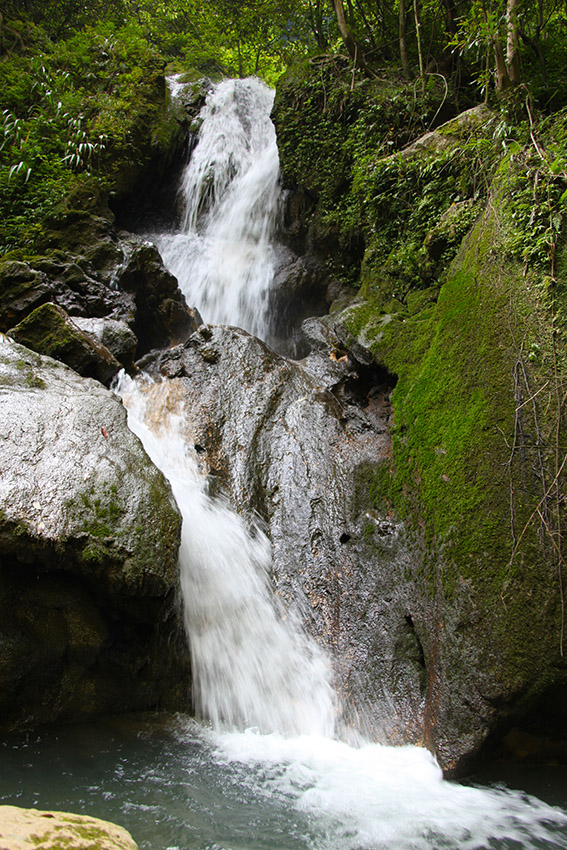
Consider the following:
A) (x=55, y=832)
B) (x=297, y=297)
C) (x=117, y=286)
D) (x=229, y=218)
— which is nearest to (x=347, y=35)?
(x=229, y=218)

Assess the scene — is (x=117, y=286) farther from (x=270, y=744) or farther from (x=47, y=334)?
(x=270, y=744)

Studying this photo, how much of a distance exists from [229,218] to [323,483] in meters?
8.01

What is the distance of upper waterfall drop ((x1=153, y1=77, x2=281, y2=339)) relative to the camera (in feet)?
31.5

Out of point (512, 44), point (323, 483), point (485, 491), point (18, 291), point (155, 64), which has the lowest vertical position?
point (323, 483)

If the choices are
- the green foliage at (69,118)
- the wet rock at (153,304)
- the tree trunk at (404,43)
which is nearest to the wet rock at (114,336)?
the wet rock at (153,304)

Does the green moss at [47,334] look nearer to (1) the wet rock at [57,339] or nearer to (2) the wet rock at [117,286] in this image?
(1) the wet rock at [57,339]

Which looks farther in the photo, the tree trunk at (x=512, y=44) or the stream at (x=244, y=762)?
the tree trunk at (x=512, y=44)

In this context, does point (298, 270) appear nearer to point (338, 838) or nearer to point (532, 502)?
point (532, 502)

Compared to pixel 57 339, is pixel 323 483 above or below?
below

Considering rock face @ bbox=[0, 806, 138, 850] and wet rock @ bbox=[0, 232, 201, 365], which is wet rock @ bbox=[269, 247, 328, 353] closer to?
wet rock @ bbox=[0, 232, 201, 365]

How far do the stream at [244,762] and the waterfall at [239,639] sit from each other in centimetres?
1

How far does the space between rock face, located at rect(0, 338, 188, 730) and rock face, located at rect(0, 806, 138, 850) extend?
1.83 m

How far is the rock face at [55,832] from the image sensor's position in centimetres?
133

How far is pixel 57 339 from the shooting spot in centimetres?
589
